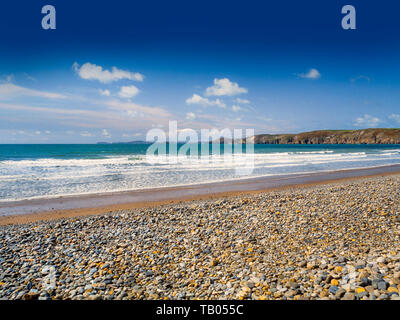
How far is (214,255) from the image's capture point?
581cm

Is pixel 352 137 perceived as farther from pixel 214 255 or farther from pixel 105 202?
pixel 214 255

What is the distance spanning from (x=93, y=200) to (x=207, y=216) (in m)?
7.54

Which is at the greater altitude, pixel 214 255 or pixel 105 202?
pixel 214 255

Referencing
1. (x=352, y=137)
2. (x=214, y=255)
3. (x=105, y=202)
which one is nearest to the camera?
(x=214, y=255)

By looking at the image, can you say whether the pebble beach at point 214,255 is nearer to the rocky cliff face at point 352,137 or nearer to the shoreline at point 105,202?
the shoreline at point 105,202

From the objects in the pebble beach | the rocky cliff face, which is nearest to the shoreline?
the pebble beach

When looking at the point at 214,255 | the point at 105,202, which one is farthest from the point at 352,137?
the point at 214,255

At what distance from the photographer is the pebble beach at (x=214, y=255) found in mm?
4332

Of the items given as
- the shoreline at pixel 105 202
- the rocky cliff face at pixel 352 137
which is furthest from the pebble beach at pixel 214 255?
the rocky cliff face at pixel 352 137
